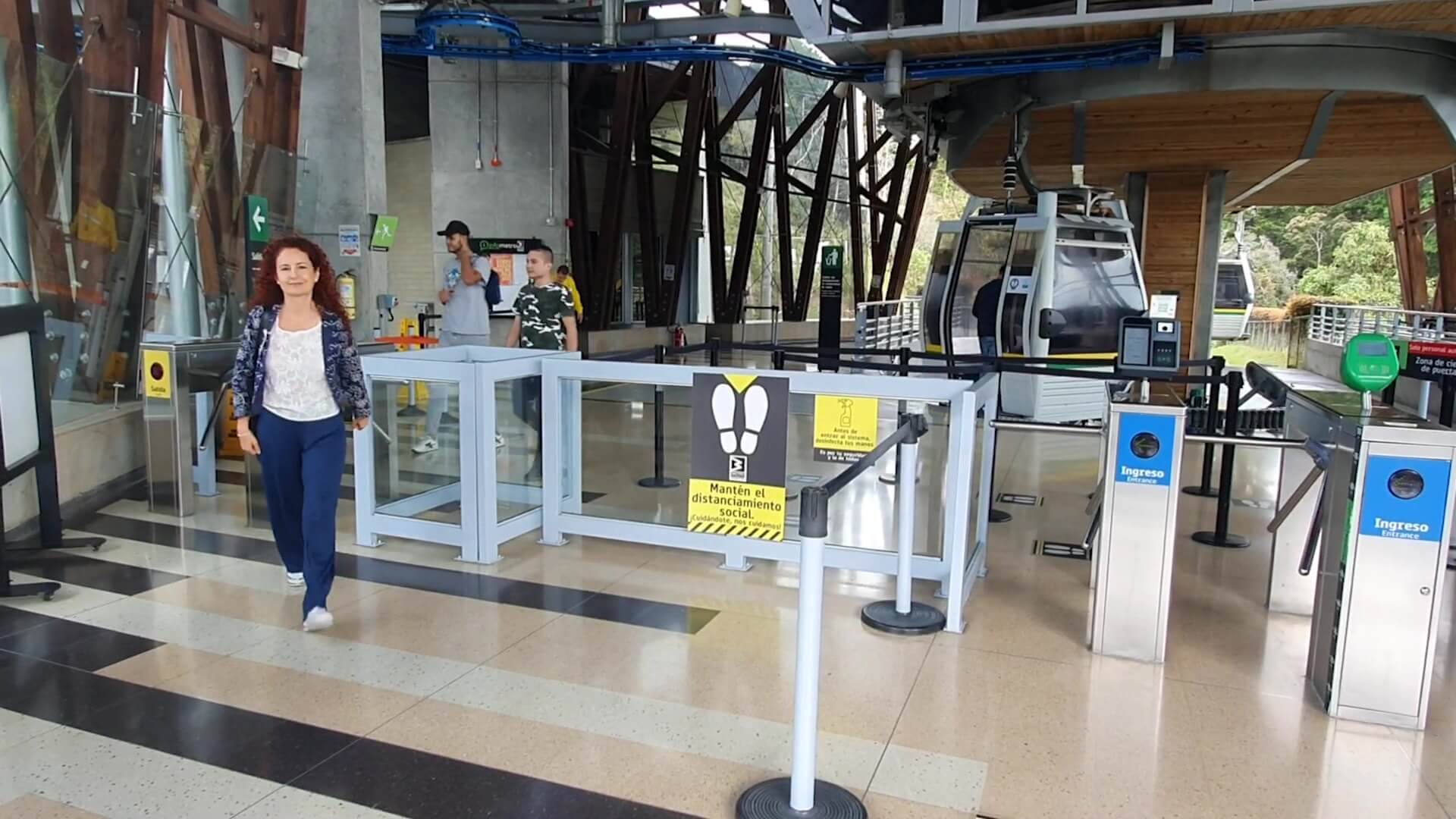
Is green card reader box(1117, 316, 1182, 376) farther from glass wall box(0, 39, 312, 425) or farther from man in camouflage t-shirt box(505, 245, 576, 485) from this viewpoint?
glass wall box(0, 39, 312, 425)

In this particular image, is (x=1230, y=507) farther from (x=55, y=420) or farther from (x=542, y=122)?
(x=542, y=122)

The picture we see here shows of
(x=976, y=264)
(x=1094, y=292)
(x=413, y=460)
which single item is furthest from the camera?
(x=976, y=264)

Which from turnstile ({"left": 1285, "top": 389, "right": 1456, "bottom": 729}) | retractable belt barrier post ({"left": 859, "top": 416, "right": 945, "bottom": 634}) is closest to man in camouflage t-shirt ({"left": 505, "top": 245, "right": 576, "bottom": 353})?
retractable belt barrier post ({"left": 859, "top": 416, "right": 945, "bottom": 634})

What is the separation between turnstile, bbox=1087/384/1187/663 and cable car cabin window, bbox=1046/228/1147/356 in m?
6.77

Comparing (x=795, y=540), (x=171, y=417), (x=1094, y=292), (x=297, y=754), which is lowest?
(x=297, y=754)

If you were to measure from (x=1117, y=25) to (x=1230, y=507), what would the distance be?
185 inches

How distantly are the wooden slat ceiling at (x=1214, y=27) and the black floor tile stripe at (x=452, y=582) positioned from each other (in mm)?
7061

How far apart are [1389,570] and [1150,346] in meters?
Result: 1.45

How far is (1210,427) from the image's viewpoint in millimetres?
6133

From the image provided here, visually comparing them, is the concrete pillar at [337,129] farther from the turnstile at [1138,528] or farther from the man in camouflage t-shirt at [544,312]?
the turnstile at [1138,528]

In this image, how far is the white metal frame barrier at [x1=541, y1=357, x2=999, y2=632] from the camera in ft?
13.6

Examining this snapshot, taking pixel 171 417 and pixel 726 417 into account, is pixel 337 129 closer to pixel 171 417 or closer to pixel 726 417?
pixel 171 417

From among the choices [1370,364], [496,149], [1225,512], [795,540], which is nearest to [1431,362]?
[1225,512]

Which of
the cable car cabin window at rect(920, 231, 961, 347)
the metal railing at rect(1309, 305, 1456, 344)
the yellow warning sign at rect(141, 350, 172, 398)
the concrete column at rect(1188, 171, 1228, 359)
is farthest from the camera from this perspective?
the metal railing at rect(1309, 305, 1456, 344)
